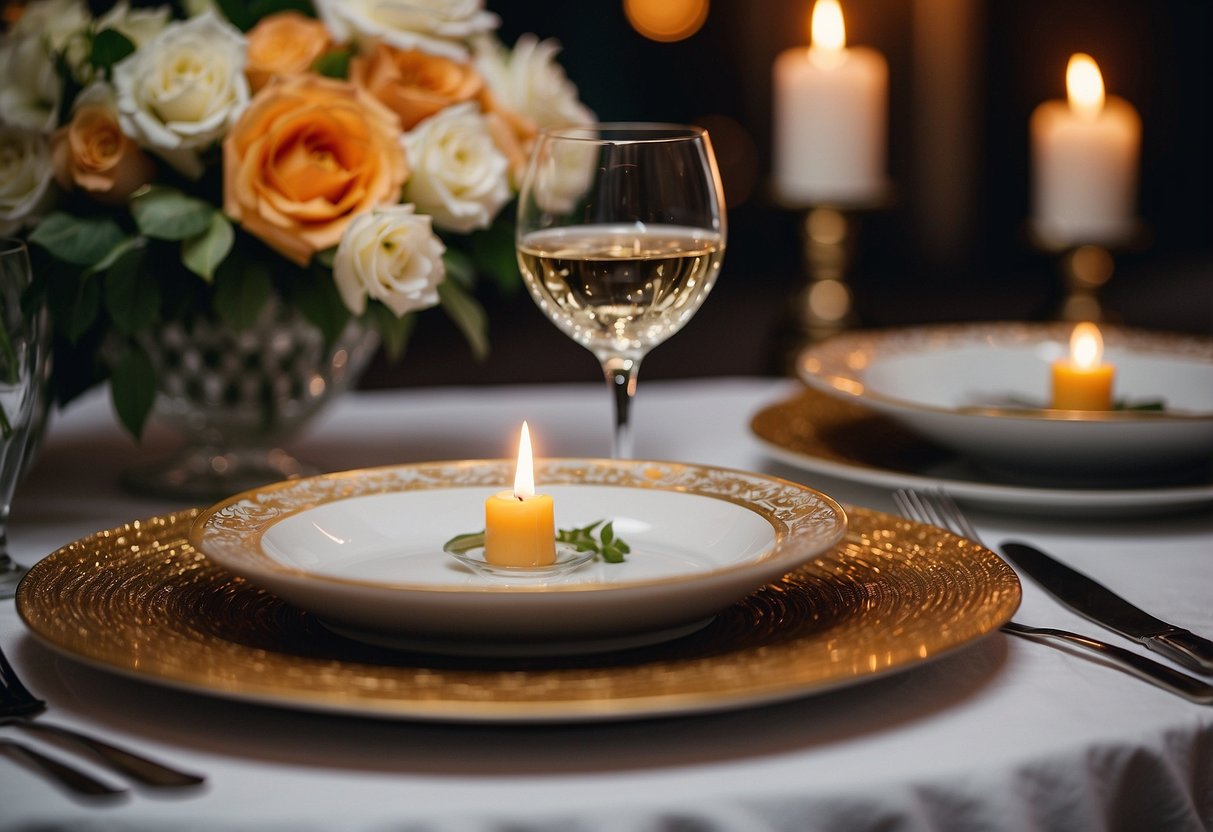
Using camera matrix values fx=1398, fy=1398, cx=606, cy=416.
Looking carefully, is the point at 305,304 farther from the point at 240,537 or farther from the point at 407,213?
the point at 240,537

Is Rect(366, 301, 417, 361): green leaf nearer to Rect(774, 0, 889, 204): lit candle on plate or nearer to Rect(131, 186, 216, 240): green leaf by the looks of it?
Rect(131, 186, 216, 240): green leaf

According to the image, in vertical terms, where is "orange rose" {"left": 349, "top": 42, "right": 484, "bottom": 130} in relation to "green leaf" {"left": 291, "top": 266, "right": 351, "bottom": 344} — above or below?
above

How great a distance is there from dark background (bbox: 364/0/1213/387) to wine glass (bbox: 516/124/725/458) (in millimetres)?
3883

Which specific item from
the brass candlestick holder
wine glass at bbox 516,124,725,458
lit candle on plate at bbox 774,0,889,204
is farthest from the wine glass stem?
the brass candlestick holder

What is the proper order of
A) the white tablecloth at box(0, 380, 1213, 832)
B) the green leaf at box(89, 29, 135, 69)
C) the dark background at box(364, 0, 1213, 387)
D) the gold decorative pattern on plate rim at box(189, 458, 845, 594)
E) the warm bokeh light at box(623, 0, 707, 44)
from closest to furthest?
1. the white tablecloth at box(0, 380, 1213, 832)
2. the gold decorative pattern on plate rim at box(189, 458, 845, 594)
3. the green leaf at box(89, 29, 135, 69)
4. the dark background at box(364, 0, 1213, 387)
5. the warm bokeh light at box(623, 0, 707, 44)

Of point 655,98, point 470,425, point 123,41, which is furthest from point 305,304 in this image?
point 655,98

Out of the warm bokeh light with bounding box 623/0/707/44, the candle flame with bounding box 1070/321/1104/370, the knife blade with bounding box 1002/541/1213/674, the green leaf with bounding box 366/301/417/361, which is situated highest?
the warm bokeh light with bounding box 623/0/707/44

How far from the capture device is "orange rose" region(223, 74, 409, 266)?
112 centimetres

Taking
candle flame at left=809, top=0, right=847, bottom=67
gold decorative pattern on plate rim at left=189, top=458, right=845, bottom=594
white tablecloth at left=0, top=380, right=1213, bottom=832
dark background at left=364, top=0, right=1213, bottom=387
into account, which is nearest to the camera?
white tablecloth at left=0, top=380, right=1213, bottom=832

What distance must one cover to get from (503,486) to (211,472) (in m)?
0.42

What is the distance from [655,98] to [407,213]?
4875mm

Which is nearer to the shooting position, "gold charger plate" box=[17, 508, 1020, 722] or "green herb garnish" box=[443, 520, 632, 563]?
"gold charger plate" box=[17, 508, 1020, 722]

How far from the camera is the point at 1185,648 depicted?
778 mm

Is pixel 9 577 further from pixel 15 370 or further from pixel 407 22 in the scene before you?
pixel 407 22
